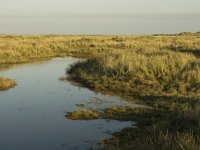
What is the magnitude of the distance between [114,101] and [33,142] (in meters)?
5.91

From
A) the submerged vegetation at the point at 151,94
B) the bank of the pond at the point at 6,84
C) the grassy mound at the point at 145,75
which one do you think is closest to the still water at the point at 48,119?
the bank of the pond at the point at 6,84

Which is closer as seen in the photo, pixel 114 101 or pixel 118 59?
pixel 114 101

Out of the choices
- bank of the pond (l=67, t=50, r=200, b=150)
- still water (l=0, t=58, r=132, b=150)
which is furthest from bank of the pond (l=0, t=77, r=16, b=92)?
bank of the pond (l=67, t=50, r=200, b=150)

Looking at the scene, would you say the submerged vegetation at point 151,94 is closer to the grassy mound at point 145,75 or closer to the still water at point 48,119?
the grassy mound at point 145,75

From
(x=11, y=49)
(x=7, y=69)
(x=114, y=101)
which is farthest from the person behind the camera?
(x=11, y=49)

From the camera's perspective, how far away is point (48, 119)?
12898mm

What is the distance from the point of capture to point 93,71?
21.6 m

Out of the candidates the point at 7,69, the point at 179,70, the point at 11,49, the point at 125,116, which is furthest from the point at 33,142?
the point at 11,49

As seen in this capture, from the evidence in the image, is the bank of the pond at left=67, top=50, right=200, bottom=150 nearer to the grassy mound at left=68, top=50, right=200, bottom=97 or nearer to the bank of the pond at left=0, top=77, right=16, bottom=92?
the grassy mound at left=68, top=50, right=200, bottom=97

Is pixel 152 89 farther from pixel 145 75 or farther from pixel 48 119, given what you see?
pixel 48 119

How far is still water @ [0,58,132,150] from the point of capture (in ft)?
34.3

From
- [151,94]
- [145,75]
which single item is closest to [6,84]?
[145,75]

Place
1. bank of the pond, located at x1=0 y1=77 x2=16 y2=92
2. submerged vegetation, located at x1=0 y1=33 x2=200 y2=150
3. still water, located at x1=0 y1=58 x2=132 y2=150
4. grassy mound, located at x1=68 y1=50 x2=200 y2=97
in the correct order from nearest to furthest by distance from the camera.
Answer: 1. submerged vegetation, located at x1=0 y1=33 x2=200 y2=150
2. still water, located at x1=0 y1=58 x2=132 y2=150
3. grassy mound, located at x1=68 y1=50 x2=200 y2=97
4. bank of the pond, located at x1=0 y1=77 x2=16 y2=92

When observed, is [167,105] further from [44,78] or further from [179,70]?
[44,78]
